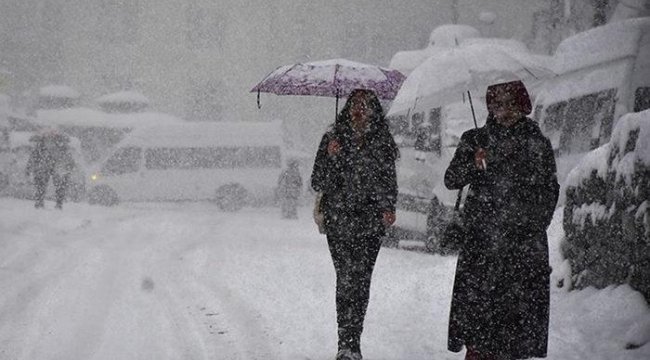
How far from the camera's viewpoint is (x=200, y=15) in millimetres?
40969

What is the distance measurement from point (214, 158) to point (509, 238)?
1444 centimetres

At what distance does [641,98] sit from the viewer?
8.91 meters

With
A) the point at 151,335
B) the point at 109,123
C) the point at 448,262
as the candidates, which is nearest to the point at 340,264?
the point at 151,335

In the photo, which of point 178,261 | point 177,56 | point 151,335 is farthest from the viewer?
point 177,56

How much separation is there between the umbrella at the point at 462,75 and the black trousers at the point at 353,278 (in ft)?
3.85

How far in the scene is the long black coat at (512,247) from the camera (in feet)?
13.5

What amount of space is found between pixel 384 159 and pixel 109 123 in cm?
2538

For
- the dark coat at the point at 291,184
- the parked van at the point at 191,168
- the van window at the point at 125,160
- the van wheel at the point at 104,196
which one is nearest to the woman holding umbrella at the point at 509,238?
the dark coat at the point at 291,184

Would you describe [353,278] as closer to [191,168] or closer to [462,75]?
Answer: [462,75]

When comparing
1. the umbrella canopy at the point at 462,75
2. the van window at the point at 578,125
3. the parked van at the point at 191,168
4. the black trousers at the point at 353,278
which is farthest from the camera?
the parked van at the point at 191,168

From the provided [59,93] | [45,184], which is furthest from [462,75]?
[59,93]

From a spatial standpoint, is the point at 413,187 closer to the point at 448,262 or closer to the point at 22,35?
the point at 448,262

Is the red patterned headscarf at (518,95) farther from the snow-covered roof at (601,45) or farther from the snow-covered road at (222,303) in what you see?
the snow-covered roof at (601,45)

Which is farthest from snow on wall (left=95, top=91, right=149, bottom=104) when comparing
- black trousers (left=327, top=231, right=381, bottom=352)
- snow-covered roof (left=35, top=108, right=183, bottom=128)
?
black trousers (left=327, top=231, right=381, bottom=352)
